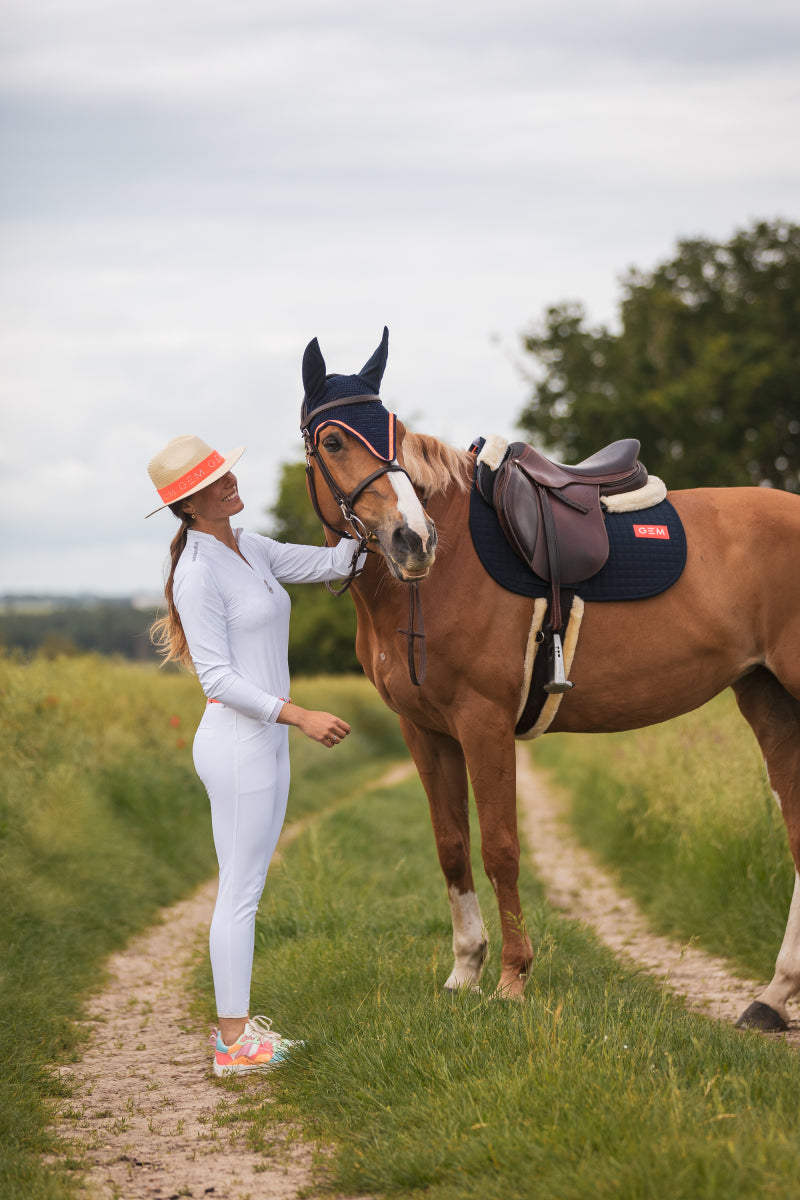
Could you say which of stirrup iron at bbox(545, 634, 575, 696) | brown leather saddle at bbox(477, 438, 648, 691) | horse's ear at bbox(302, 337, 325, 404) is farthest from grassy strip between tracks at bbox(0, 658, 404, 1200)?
horse's ear at bbox(302, 337, 325, 404)

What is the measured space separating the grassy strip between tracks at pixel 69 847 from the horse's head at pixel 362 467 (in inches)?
88.4

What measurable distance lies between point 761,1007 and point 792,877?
5.05 ft

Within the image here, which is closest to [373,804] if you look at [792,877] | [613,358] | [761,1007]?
[792,877]

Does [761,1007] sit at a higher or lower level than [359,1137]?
lower

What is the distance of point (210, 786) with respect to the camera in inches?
159

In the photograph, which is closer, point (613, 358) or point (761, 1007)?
point (761, 1007)

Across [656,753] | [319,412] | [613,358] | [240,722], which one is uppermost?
[613,358]

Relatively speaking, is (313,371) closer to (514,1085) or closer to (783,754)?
(514,1085)

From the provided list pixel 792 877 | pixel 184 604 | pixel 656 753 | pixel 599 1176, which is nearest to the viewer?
pixel 599 1176

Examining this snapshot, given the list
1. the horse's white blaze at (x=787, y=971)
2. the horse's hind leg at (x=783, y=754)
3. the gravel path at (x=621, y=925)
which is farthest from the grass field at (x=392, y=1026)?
the horse's hind leg at (x=783, y=754)

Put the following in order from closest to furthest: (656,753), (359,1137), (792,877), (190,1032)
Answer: (359,1137)
(190,1032)
(792,877)
(656,753)

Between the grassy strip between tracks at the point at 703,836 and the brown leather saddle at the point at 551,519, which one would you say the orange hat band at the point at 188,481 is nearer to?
the brown leather saddle at the point at 551,519

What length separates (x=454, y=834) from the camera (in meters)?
4.48

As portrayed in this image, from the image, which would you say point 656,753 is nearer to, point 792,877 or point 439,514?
point 792,877
